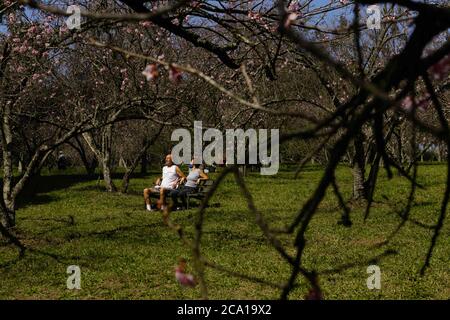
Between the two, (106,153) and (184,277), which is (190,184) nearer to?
(106,153)

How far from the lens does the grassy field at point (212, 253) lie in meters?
6.61

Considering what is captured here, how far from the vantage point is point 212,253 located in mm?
8820

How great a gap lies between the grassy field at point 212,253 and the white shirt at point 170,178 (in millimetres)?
783

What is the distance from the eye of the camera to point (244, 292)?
6492mm

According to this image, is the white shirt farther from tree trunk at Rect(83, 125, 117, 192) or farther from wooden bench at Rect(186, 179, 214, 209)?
tree trunk at Rect(83, 125, 117, 192)

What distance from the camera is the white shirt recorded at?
547 inches

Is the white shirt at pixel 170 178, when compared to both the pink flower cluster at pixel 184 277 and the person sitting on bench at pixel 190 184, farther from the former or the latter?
the pink flower cluster at pixel 184 277

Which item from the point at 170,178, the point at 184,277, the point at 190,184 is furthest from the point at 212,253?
the point at 184,277

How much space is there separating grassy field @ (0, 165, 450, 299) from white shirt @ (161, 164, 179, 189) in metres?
0.78

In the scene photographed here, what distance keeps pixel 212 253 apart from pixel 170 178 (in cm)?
539

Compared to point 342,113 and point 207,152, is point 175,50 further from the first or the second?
point 342,113

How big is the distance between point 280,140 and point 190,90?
14747mm

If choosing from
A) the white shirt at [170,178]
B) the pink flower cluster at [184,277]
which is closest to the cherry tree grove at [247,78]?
the pink flower cluster at [184,277]

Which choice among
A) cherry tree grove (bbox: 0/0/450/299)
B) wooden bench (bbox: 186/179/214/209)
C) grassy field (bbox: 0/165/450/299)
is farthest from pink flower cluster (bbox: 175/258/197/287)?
wooden bench (bbox: 186/179/214/209)
